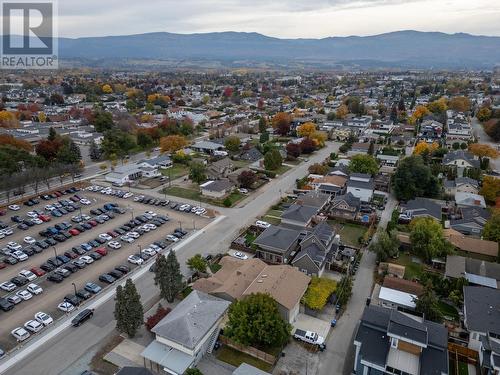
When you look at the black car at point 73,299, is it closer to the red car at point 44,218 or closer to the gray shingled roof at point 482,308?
the red car at point 44,218

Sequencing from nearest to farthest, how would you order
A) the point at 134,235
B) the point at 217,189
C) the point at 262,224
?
1. the point at 134,235
2. the point at 262,224
3. the point at 217,189

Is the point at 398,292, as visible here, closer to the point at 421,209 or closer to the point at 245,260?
the point at 245,260

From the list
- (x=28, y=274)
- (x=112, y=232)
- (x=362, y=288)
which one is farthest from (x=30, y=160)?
(x=362, y=288)

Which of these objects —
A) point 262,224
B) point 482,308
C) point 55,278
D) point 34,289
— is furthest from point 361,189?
point 34,289

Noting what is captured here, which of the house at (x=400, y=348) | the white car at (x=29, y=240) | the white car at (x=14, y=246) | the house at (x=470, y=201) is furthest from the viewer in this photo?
the house at (x=470, y=201)

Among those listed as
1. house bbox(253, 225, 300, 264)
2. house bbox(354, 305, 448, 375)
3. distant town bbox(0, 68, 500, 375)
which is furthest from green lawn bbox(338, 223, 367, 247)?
house bbox(354, 305, 448, 375)

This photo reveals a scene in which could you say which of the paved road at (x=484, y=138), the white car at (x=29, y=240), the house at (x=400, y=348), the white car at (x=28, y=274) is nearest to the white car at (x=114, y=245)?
the white car at (x=28, y=274)

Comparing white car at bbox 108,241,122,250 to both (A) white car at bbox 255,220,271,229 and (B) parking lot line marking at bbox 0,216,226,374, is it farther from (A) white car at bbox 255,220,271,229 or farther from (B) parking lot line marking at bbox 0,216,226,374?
(A) white car at bbox 255,220,271,229
